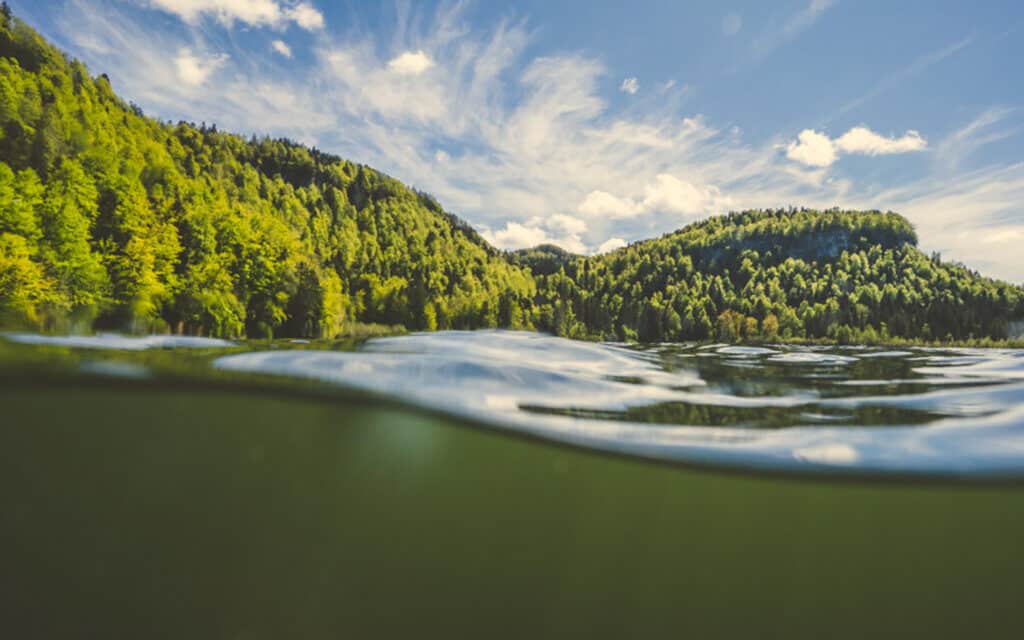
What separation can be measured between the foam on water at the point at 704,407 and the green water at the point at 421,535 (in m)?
0.46

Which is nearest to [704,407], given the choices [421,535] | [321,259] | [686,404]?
[686,404]

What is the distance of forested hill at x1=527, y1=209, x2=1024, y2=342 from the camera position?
83688 mm

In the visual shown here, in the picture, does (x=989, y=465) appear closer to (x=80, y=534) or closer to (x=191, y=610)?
(x=191, y=610)

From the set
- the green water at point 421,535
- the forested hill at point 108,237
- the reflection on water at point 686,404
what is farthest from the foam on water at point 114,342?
the forested hill at point 108,237

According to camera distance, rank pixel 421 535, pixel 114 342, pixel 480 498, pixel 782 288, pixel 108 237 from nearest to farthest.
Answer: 1. pixel 421 535
2. pixel 480 498
3. pixel 114 342
4. pixel 108 237
5. pixel 782 288

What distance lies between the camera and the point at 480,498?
19.6 ft

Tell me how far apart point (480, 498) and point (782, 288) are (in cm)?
13564

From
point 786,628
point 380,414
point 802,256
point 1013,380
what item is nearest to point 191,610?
point 380,414

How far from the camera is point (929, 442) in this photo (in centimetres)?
525

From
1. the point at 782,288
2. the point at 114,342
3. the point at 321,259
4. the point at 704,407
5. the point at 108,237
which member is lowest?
the point at 704,407

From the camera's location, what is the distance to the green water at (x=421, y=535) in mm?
4191

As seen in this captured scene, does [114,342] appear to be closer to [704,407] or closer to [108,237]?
[704,407]

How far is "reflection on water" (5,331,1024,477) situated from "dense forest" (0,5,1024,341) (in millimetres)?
5472

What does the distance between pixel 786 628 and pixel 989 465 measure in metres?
3.18
